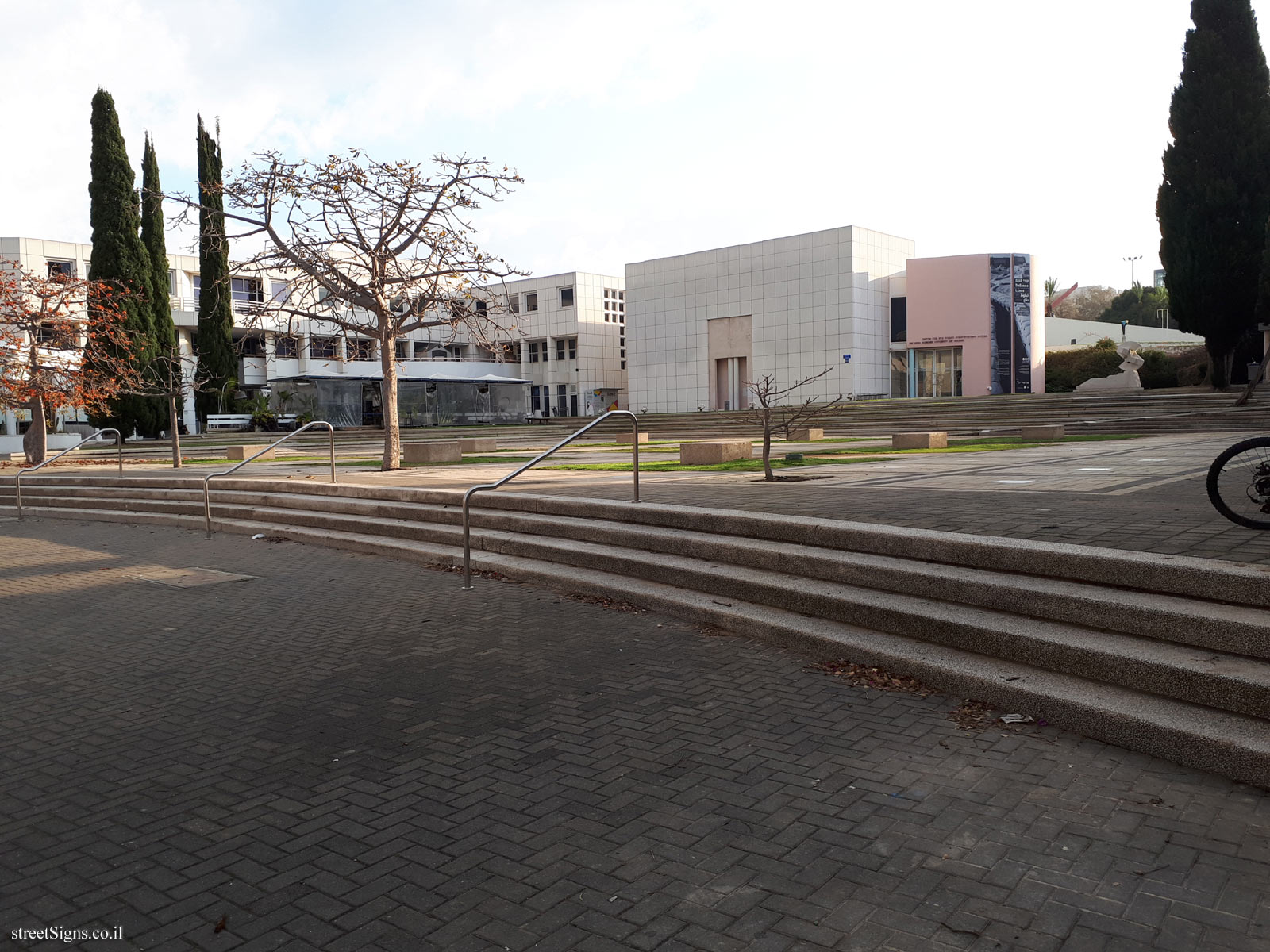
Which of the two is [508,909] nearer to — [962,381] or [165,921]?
[165,921]

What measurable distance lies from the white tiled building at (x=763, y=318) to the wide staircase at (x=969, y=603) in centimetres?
3927

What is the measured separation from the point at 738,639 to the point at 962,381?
4251 cm

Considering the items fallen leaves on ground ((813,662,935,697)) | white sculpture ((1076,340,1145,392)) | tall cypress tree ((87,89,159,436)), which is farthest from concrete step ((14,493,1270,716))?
white sculpture ((1076,340,1145,392))

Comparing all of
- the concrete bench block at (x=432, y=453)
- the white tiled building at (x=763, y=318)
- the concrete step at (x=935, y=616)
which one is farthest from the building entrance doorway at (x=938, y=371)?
the concrete step at (x=935, y=616)

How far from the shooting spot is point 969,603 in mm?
5359

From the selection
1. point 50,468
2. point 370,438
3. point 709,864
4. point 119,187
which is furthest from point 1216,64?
point 119,187

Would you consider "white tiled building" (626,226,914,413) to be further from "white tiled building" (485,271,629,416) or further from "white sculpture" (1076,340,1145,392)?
"white sculpture" (1076,340,1145,392)

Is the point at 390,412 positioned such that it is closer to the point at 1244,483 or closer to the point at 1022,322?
the point at 1244,483

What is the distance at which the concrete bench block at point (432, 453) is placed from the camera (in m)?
19.3

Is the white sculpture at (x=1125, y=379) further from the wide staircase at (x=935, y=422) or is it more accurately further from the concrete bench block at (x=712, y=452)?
the concrete bench block at (x=712, y=452)

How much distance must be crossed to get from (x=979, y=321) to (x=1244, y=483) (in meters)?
40.3

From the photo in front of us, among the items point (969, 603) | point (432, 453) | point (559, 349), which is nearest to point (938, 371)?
point (559, 349)

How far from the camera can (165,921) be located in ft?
9.15

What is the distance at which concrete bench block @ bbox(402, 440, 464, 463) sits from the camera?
762 inches
